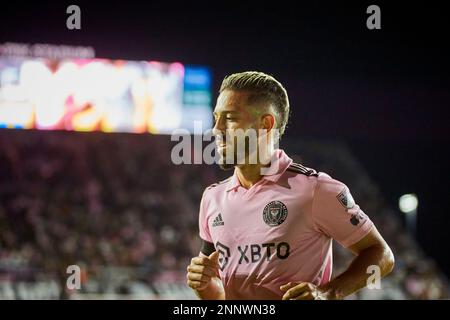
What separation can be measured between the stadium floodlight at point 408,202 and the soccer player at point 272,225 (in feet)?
67.7

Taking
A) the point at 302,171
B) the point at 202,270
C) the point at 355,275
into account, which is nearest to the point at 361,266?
the point at 355,275

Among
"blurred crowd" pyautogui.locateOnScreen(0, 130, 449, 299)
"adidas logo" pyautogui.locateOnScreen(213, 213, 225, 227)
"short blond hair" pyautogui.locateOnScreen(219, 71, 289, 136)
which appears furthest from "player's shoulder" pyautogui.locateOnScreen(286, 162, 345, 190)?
"blurred crowd" pyautogui.locateOnScreen(0, 130, 449, 299)

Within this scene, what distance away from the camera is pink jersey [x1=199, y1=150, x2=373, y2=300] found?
3.44 m

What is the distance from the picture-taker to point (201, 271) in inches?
131

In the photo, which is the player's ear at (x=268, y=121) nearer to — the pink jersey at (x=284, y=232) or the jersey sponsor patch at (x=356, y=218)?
the pink jersey at (x=284, y=232)

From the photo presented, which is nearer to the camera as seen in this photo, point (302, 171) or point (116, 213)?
point (302, 171)

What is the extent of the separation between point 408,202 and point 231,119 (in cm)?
2131

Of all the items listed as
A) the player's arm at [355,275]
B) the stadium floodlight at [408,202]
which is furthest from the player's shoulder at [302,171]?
the stadium floodlight at [408,202]

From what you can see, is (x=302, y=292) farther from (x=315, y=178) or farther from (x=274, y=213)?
(x=315, y=178)

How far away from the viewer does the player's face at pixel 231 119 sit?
3561mm

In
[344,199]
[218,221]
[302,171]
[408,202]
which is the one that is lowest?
[408,202]
